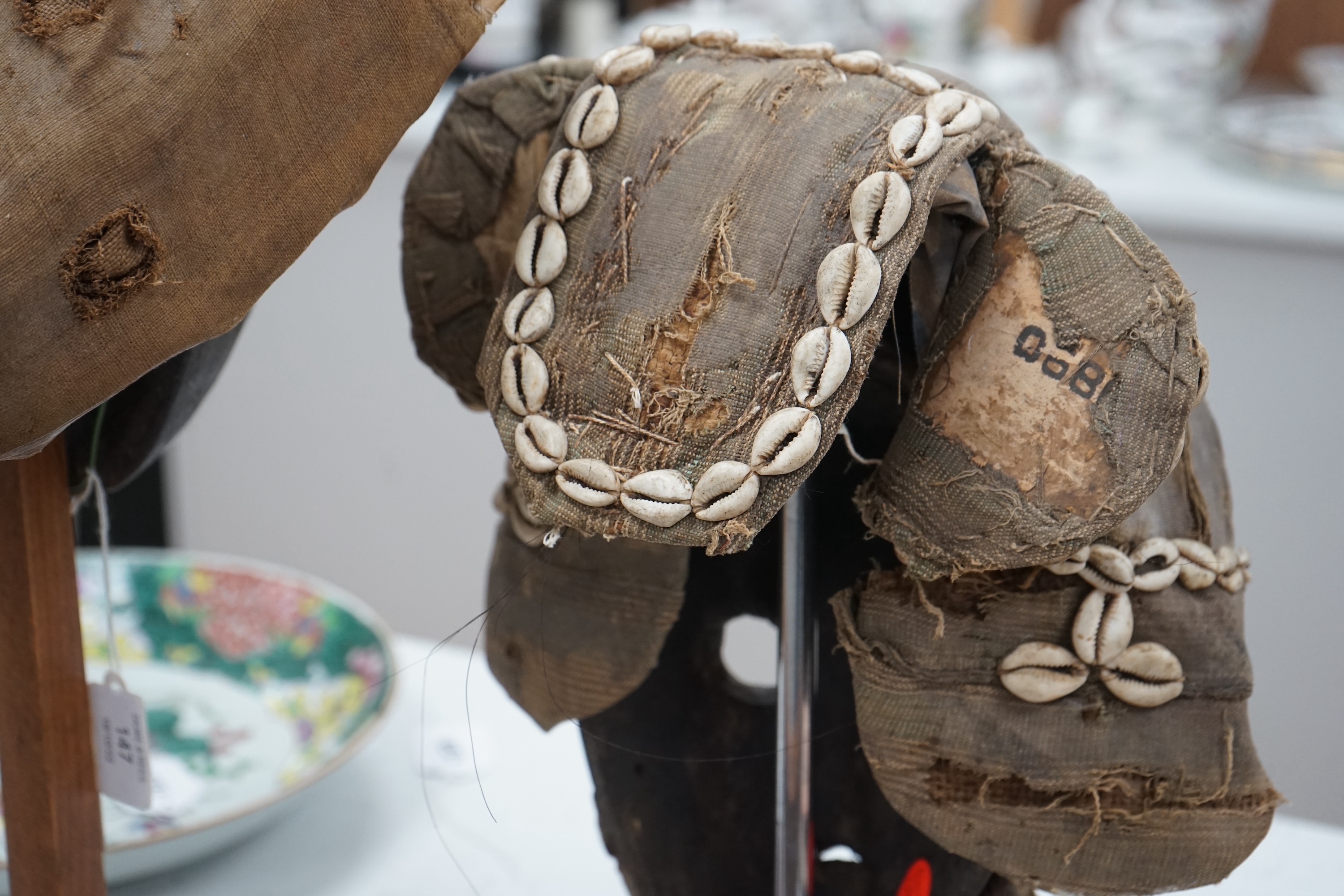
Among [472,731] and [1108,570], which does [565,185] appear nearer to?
[1108,570]

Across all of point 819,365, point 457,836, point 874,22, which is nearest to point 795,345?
point 819,365

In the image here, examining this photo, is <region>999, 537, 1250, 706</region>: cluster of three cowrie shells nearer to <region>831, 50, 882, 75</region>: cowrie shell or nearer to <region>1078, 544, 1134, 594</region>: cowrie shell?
<region>1078, 544, 1134, 594</region>: cowrie shell

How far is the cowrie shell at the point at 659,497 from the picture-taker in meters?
0.36

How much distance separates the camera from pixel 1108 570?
0.44m

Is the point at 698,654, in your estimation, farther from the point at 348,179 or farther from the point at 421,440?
the point at 421,440

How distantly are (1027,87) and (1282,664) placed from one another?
0.67 meters

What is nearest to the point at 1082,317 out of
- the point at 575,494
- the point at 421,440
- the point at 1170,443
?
the point at 1170,443

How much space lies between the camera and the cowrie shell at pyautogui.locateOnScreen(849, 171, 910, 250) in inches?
14.4

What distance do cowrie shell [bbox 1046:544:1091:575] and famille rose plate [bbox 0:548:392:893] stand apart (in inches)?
18.4

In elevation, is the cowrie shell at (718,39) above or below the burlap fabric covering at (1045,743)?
above

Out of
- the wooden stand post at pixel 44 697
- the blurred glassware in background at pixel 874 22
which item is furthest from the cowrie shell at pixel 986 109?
A: the blurred glassware in background at pixel 874 22

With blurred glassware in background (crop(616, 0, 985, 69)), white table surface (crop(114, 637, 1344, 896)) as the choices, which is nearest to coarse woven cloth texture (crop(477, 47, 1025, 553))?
white table surface (crop(114, 637, 1344, 896))

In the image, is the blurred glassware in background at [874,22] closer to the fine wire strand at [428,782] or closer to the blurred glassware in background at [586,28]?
the blurred glassware in background at [586,28]

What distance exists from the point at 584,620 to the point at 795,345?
0.64ft
